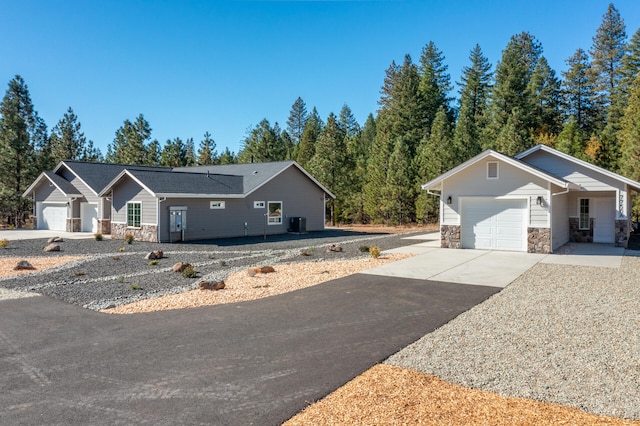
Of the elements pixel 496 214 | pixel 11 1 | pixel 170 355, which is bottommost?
pixel 170 355

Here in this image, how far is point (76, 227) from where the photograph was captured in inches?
1056

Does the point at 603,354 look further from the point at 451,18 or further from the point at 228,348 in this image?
the point at 451,18

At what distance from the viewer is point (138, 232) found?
21.1 meters

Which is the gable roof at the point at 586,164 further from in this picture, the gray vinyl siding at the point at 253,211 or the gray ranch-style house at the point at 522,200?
the gray vinyl siding at the point at 253,211

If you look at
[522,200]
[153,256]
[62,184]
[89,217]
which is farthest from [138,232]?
[522,200]

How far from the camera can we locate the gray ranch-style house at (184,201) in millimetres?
20703

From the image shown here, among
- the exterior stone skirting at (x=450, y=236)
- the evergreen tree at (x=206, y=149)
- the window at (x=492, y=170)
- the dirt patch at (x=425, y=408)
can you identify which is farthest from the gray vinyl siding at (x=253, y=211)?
the evergreen tree at (x=206, y=149)

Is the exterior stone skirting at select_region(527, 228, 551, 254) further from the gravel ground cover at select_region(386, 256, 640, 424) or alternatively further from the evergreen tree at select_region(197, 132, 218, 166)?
the evergreen tree at select_region(197, 132, 218, 166)

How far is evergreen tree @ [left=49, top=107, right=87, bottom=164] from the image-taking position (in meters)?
43.6

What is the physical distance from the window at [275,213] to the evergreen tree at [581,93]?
3305cm

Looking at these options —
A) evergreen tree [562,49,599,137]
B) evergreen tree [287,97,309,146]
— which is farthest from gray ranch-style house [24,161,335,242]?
evergreen tree [287,97,309,146]

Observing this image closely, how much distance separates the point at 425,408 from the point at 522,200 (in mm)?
13587

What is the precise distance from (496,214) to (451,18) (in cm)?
869

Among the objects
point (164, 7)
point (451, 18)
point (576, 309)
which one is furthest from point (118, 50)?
point (576, 309)
